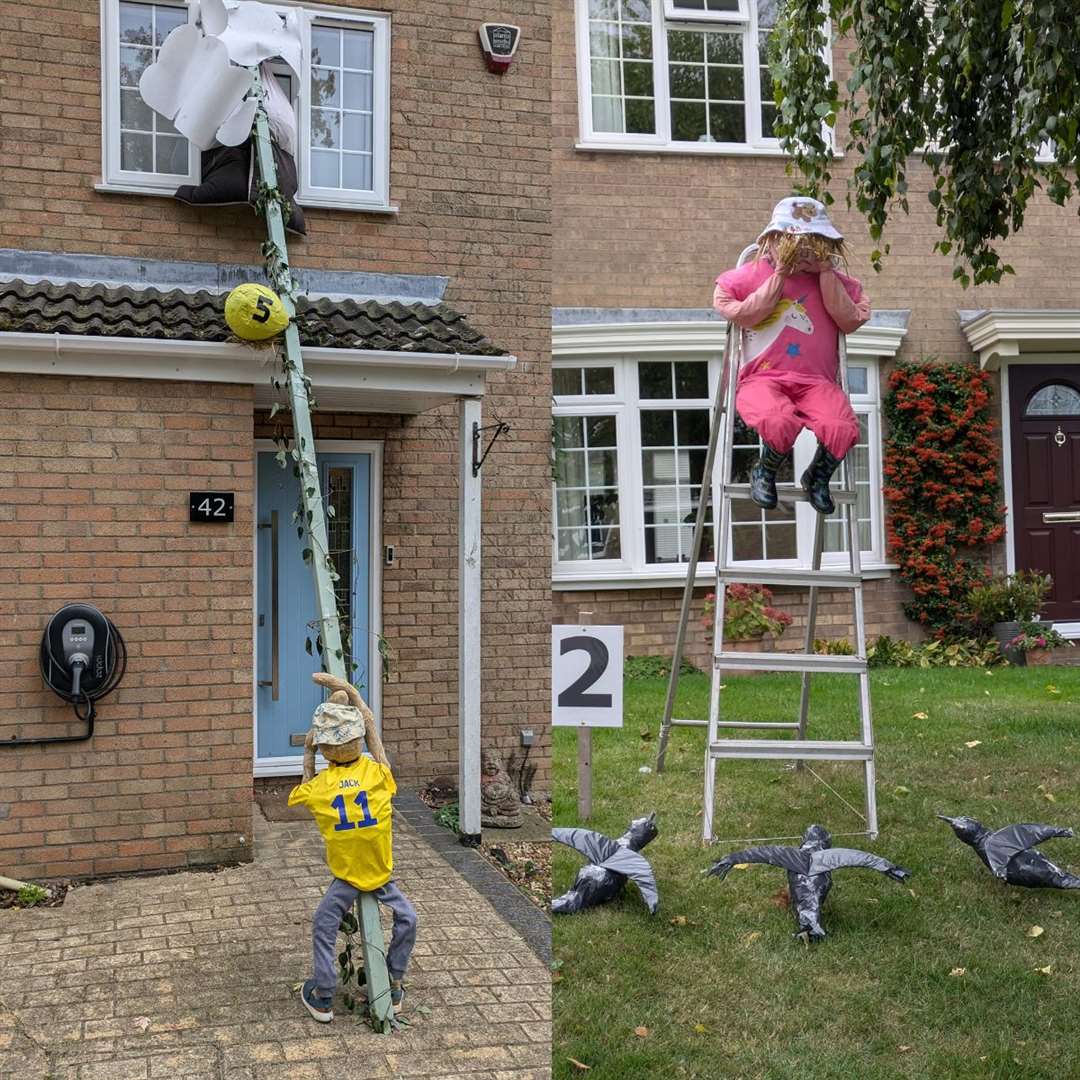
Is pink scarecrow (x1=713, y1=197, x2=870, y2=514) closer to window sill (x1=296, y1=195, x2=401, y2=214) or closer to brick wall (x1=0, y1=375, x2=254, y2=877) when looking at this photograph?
brick wall (x1=0, y1=375, x2=254, y2=877)

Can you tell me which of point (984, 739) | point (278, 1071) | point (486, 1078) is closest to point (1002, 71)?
point (984, 739)

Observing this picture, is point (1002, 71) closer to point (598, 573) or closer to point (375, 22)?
point (375, 22)

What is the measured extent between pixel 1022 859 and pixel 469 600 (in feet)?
12.1

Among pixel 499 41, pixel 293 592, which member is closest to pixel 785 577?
pixel 293 592

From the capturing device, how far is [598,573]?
9.57 meters

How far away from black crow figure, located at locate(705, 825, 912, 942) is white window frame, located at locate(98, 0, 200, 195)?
17.4ft

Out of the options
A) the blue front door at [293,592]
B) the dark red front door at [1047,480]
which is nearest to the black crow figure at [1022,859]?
the blue front door at [293,592]

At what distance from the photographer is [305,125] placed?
7629 mm

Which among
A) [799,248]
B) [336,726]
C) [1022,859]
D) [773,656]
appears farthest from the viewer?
[799,248]

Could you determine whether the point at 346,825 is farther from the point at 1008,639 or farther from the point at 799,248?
the point at 1008,639

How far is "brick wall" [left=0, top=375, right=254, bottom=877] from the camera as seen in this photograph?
19.8ft

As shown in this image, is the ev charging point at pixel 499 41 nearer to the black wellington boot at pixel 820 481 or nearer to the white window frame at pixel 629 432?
the white window frame at pixel 629 432

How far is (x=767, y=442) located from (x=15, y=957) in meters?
3.34

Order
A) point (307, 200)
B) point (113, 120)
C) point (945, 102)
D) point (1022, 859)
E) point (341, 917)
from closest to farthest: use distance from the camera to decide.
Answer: point (1022, 859) < point (341, 917) < point (945, 102) < point (113, 120) < point (307, 200)
